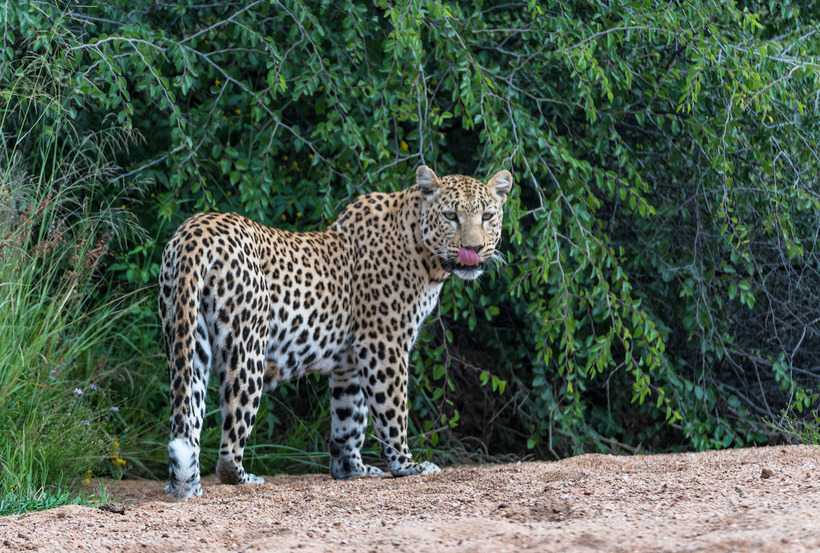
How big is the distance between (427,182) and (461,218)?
295mm

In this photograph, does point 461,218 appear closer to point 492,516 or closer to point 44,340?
point 492,516

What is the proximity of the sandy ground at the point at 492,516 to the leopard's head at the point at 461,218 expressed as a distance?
119 cm

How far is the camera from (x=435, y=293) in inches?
223

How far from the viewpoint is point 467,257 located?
5.32m

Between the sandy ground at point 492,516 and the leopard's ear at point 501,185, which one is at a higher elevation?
the leopard's ear at point 501,185

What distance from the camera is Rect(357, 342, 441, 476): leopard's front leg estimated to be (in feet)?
17.7

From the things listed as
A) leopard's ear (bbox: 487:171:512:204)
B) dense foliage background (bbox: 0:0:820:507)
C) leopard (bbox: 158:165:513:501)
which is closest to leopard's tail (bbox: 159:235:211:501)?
leopard (bbox: 158:165:513:501)

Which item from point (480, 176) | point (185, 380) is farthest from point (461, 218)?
point (185, 380)

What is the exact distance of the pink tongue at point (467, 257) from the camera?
5328 mm

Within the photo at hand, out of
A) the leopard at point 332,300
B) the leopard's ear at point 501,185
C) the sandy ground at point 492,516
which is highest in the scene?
the leopard's ear at point 501,185

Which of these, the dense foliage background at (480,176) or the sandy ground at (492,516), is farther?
the dense foliage background at (480,176)

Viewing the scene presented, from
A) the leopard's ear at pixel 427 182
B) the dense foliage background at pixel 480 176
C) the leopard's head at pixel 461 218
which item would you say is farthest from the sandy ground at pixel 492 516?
the leopard's ear at pixel 427 182

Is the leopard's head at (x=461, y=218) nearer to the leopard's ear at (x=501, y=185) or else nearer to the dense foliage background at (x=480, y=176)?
the leopard's ear at (x=501, y=185)

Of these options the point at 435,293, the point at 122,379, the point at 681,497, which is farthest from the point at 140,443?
the point at 681,497
